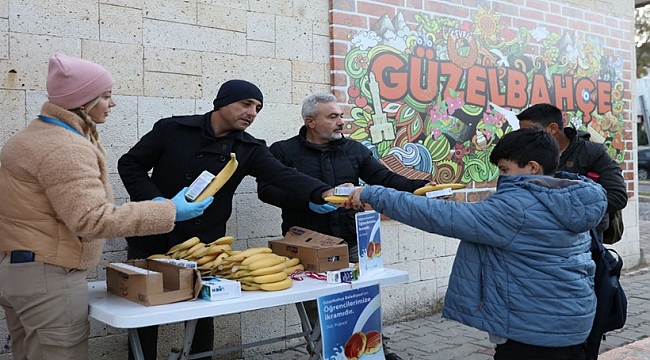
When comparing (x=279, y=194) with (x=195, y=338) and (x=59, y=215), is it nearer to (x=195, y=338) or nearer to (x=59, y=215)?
(x=195, y=338)

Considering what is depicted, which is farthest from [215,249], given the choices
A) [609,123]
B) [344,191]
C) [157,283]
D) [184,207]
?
[609,123]

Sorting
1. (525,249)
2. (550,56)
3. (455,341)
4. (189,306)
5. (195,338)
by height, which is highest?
(550,56)

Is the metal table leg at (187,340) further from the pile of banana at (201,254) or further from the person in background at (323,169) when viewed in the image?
the person in background at (323,169)

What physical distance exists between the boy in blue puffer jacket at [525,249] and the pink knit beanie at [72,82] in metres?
1.35

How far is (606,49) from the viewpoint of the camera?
769 centimetres

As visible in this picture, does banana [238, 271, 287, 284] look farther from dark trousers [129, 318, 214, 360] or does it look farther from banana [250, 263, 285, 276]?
dark trousers [129, 318, 214, 360]

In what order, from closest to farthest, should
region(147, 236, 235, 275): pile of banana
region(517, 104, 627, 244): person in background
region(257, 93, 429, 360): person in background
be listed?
1. region(147, 236, 235, 275): pile of banana
2. region(517, 104, 627, 244): person in background
3. region(257, 93, 429, 360): person in background

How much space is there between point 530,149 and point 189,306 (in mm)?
1594

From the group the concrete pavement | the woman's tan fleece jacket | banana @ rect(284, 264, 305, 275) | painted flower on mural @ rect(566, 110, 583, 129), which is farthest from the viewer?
painted flower on mural @ rect(566, 110, 583, 129)

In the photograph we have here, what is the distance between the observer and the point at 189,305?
8.96ft

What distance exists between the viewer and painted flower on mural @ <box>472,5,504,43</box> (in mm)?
6355

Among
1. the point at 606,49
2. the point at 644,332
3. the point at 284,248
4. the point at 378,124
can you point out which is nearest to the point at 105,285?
the point at 284,248

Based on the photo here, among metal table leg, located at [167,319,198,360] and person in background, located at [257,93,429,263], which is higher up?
person in background, located at [257,93,429,263]

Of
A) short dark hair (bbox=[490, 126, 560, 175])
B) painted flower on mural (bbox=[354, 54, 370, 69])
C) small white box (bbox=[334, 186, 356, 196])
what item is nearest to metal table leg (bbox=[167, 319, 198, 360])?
small white box (bbox=[334, 186, 356, 196])
